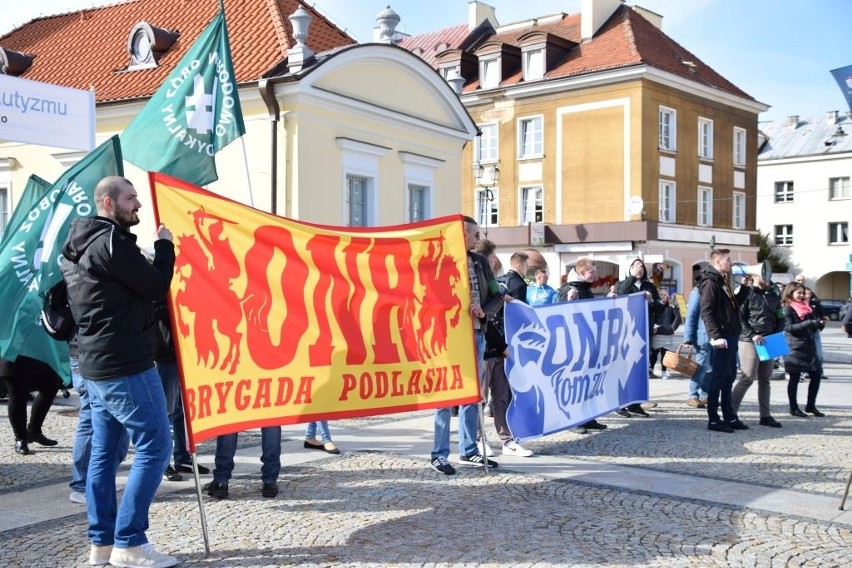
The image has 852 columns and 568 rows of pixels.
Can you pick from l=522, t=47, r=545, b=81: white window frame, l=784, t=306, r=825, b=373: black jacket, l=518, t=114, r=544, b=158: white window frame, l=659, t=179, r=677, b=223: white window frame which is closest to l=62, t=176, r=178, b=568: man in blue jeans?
l=784, t=306, r=825, b=373: black jacket

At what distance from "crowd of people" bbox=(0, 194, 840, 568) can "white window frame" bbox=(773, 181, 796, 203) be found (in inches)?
1904

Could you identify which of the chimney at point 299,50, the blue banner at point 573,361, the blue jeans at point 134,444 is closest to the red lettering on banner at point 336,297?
the blue jeans at point 134,444

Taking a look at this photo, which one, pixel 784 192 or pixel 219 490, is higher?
pixel 784 192

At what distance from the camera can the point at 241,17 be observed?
21.4 m

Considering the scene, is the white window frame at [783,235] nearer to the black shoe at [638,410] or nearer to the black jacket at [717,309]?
the black shoe at [638,410]

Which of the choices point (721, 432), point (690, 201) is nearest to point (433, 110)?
point (721, 432)

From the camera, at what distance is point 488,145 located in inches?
1655

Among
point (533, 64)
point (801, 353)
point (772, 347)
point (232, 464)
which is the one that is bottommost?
point (232, 464)

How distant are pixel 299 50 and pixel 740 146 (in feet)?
101

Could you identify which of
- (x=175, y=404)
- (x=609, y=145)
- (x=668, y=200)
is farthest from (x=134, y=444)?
(x=668, y=200)

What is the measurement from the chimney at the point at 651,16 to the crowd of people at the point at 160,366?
33989mm

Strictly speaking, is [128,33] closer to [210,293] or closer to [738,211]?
Answer: [210,293]

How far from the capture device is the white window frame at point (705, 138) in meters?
40.3

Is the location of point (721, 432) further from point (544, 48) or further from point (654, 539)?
point (544, 48)
